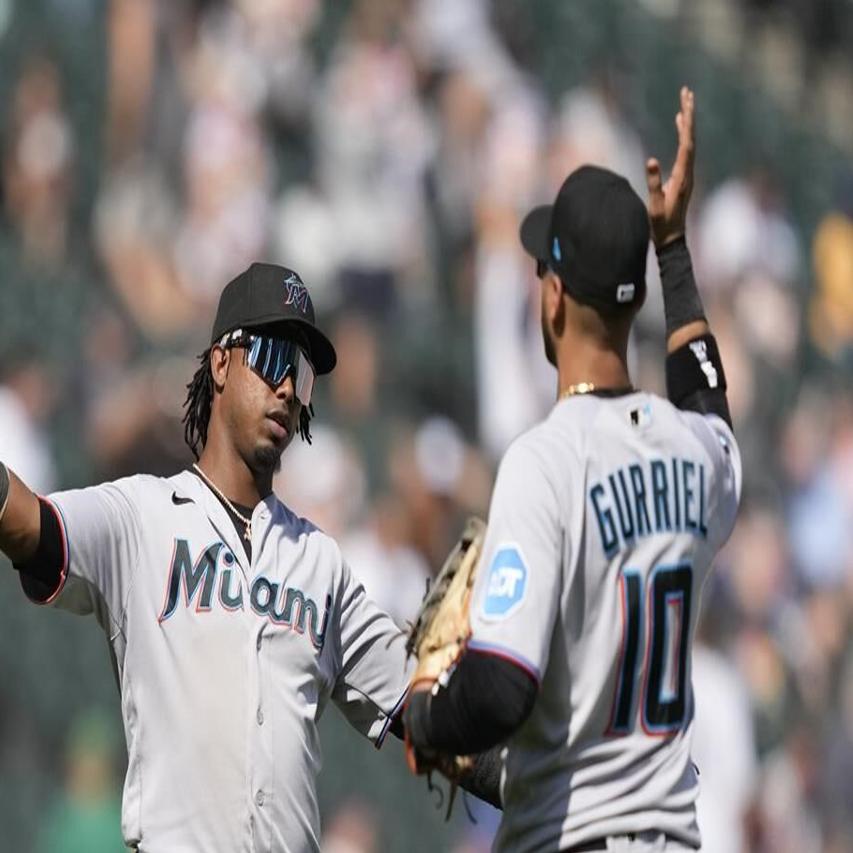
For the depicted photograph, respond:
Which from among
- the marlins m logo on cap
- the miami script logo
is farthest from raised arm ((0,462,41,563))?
the marlins m logo on cap

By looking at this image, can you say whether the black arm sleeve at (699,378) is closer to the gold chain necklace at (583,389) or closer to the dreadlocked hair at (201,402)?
the gold chain necklace at (583,389)

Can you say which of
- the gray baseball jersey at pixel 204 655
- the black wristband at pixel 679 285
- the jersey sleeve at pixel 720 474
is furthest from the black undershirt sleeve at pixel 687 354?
the gray baseball jersey at pixel 204 655

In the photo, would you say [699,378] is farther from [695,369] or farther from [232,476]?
[232,476]

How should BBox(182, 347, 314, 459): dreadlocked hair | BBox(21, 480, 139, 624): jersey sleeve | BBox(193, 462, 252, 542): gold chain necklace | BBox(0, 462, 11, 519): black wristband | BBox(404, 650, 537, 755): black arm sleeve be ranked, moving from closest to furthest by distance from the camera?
BBox(404, 650, 537, 755): black arm sleeve
BBox(0, 462, 11, 519): black wristband
BBox(21, 480, 139, 624): jersey sleeve
BBox(193, 462, 252, 542): gold chain necklace
BBox(182, 347, 314, 459): dreadlocked hair

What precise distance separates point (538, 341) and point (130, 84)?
2.66m

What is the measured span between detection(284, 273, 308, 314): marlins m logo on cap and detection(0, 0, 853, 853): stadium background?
4439 mm

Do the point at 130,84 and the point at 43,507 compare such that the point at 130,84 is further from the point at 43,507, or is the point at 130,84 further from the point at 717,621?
the point at 43,507

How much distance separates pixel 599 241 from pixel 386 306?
754 centimetres

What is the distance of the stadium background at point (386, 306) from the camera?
8.99 m

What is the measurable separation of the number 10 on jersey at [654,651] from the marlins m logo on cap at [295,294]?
3.53 feet

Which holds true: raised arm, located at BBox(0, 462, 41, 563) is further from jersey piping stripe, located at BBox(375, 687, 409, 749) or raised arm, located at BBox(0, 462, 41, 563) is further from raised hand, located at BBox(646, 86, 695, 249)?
raised hand, located at BBox(646, 86, 695, 249)

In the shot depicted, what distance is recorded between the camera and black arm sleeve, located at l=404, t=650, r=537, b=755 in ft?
10.7

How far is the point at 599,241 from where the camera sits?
3.53m

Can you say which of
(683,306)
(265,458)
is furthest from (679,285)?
(265,458)
